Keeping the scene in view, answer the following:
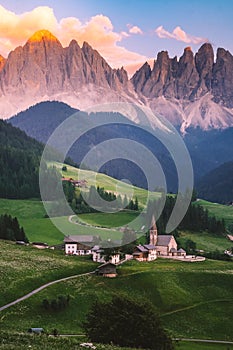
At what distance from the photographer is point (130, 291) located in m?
88.7

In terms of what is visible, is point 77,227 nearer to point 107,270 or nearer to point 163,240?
point 163,240

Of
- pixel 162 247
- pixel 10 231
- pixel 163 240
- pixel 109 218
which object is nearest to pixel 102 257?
pixel 162 247

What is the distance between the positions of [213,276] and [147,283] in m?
14.4

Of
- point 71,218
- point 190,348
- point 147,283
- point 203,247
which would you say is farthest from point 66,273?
point 71,218

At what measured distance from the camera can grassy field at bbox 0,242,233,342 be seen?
246ft

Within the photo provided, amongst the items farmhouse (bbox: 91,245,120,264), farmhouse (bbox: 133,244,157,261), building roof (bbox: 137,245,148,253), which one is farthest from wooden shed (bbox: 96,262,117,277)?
building roof (bbox: 137,245,148,253)

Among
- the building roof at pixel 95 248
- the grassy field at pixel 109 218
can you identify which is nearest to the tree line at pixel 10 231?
the building roof at pixel 95 248

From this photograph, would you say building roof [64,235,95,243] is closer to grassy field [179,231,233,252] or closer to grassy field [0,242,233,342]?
grassy field [0,242,233,342]

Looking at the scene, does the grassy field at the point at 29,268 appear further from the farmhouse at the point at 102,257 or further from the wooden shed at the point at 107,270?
the wooden shed at the point at 107,270

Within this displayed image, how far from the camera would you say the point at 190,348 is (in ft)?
211

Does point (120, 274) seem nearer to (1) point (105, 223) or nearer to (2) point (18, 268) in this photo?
(2) point (18, 268)

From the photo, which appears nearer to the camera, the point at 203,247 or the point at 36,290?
the point at 36,290

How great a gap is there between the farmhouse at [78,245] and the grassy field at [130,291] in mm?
20290

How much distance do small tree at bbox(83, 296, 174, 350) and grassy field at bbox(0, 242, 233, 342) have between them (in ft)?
45.5
